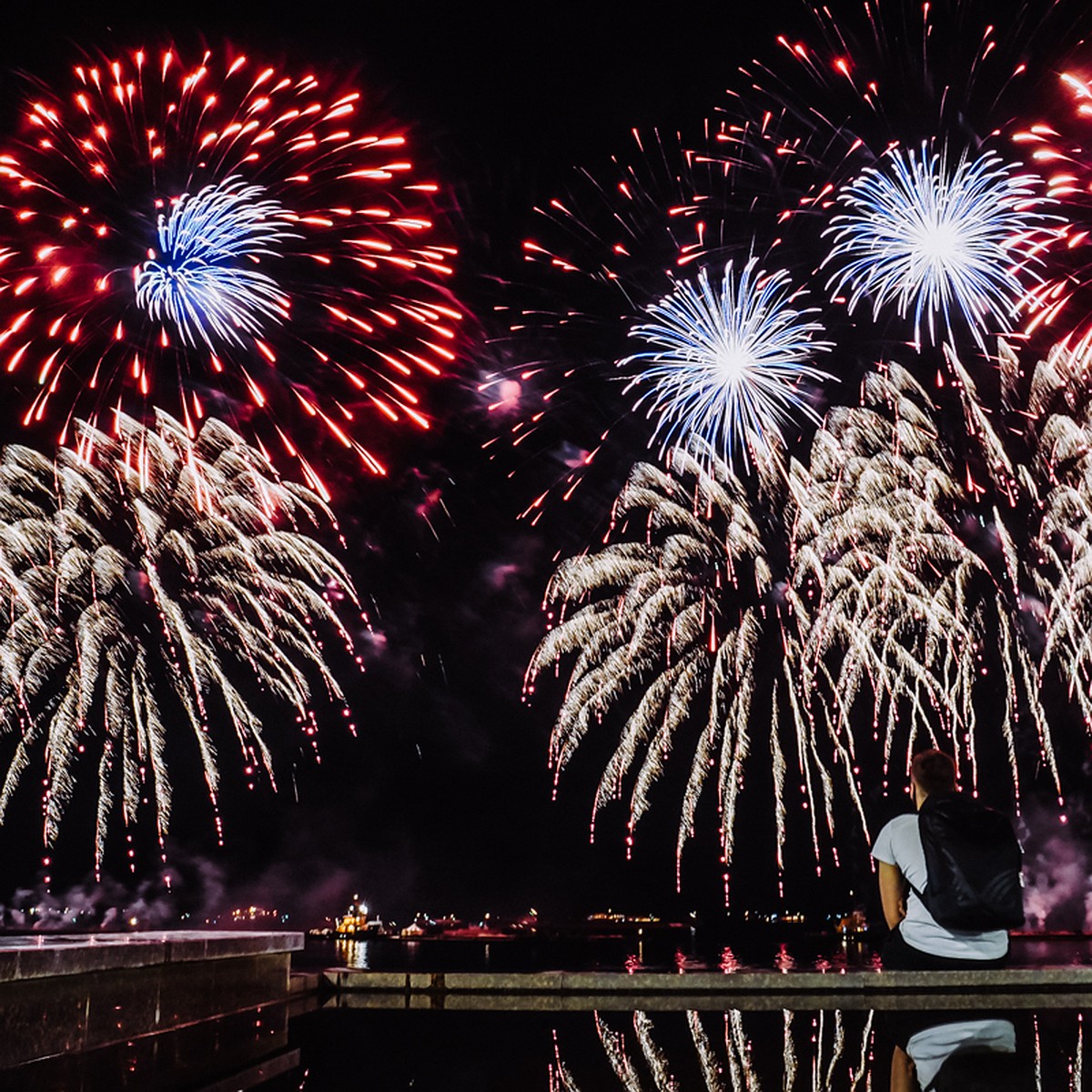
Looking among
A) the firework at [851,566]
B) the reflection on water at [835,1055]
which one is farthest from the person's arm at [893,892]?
the firework at [851,566]

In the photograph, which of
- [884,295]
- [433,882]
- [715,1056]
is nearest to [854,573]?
[884,295]

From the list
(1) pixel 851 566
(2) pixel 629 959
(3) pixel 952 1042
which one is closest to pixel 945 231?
(1) pixel 851 566

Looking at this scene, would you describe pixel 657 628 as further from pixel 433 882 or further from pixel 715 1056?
pixel 433 882

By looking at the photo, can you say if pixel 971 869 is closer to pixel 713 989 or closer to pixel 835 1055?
pixel 835 1055

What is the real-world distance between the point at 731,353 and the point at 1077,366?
5.38m

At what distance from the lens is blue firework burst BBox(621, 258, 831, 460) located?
63.6 feet

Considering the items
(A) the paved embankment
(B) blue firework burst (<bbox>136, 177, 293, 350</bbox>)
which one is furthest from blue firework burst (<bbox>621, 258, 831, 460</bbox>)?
(A) the paved embankment

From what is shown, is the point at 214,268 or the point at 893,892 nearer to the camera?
the point at 893,892

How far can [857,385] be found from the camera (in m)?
19.6

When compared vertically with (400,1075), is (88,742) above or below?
above

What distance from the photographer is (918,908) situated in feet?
22.1

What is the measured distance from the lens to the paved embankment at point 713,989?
29.0ft

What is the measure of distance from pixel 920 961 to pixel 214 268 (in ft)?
52.0

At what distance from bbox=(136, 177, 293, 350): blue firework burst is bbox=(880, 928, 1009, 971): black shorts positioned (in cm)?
1481
